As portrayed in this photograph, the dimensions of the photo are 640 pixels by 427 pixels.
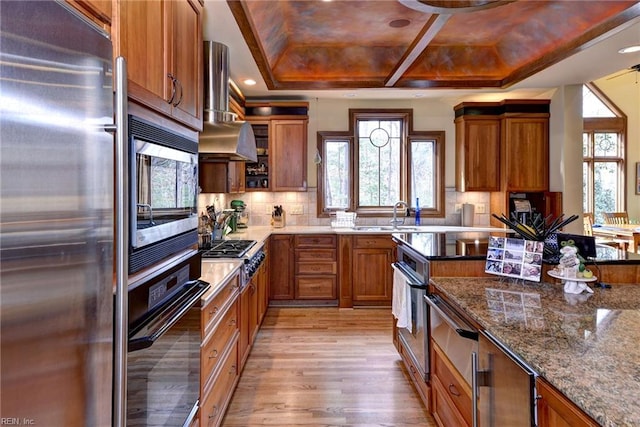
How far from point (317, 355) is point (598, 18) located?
12.1ft

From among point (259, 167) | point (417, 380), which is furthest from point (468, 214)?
point (417, 380)

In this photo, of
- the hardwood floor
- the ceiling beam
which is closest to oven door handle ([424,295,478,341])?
the hardwood floor

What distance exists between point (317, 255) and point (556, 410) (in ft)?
12.2

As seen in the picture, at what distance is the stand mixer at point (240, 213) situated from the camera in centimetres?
472

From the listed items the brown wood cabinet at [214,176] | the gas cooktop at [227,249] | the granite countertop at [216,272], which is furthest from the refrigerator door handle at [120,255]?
the brown wood cabinet at [214,176]

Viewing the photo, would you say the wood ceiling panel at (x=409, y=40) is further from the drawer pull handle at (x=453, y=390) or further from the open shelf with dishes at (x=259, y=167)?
the drawer pull handle at (x=453, y=390)

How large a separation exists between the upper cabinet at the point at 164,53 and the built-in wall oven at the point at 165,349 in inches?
25.9

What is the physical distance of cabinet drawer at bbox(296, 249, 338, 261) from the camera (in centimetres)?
461

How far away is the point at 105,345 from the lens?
87 cm

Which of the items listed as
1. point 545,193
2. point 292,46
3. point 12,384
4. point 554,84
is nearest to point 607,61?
point 554,84

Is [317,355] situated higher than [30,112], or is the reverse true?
[30,112]

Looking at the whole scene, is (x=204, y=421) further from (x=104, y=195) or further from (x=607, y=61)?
(x=607, y=61)

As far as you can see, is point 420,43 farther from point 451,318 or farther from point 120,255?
point 120,255

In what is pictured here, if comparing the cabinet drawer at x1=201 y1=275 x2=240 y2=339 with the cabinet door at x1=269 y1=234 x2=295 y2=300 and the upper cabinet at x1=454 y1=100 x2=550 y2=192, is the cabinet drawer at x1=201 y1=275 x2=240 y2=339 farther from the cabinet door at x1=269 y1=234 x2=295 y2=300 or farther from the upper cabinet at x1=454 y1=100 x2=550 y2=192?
the upper cabinet at x1=454 y1=100 x2=550 y2=192
